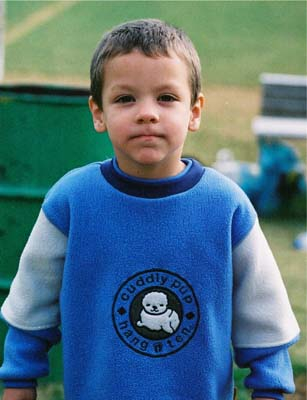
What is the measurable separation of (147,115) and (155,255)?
1.12ft

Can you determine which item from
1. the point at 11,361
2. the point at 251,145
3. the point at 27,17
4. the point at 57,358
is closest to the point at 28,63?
the point at 27,17

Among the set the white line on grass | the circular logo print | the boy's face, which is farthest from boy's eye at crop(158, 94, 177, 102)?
the white line on grass

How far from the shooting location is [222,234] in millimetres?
2250

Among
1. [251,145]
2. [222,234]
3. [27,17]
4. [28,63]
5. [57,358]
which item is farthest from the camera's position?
[27,17]

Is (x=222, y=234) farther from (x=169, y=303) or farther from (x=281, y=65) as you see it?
(x=281, y=65)

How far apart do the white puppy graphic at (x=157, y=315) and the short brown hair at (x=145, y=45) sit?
1.63 feet

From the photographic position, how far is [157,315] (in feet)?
7.42

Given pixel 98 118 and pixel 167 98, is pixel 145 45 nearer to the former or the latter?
pixel 167 98

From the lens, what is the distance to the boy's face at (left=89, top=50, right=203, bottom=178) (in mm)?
2186

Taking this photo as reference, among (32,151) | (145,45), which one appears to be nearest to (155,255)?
(145,45)

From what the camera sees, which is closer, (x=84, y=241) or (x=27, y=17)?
(x=84, y=241)

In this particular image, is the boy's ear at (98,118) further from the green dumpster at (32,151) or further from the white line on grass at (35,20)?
the white line on grass at (35,20)

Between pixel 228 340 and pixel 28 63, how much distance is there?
49.5 ft

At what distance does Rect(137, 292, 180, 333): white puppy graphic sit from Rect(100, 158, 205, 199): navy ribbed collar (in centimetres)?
25
